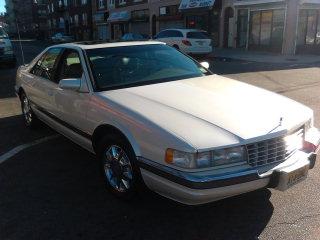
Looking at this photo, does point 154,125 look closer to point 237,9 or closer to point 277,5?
point 277,5

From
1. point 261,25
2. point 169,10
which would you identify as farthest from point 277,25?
point 169,10

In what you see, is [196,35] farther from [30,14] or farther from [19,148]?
[30,14]

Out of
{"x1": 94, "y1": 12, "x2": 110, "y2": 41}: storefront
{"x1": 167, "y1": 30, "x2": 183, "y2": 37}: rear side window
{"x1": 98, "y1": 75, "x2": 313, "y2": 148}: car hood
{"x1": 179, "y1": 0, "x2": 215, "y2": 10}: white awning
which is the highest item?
{"x1": 179, "y1": 0, "x2": 215, "y2": 10}: white awning

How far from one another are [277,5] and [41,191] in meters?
22.2

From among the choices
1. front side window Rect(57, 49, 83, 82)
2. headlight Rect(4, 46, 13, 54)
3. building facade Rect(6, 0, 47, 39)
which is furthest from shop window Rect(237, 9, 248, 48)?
building facade Rect(6, 0, 47, 39)

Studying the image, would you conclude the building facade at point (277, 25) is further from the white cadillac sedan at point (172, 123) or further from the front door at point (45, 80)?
the front door at point (45, 80)

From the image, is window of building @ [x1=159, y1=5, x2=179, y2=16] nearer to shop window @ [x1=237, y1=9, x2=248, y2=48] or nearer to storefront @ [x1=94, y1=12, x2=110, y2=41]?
shop window @ [x1=237, y1=9, x2=248, y2=48]

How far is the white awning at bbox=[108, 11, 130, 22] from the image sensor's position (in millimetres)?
42781

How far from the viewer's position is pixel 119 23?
45.7 metres

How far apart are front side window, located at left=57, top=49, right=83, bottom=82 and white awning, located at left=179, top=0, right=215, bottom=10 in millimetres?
24433

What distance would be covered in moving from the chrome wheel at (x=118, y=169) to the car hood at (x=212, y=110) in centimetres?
48

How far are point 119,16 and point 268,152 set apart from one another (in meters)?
42.5

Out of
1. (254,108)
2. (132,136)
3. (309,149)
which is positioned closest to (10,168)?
(132,136)

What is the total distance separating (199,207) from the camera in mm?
3918
